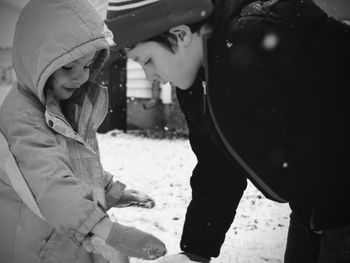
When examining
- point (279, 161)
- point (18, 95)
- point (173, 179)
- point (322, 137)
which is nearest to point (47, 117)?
point (18, 95)

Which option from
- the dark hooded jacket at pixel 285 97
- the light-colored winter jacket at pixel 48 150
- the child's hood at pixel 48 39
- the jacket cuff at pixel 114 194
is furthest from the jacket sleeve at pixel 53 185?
the dark hooded jacket at pixel 285 97

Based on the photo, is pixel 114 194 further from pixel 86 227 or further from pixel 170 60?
pixel 170 60

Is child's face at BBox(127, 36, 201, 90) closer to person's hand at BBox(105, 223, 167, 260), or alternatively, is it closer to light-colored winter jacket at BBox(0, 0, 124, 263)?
light-colored winter jacket at BBox(0, 0, 124, 263)

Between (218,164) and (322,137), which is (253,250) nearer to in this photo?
(218,164)

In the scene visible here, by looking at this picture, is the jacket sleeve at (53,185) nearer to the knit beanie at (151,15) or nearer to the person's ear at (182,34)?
the knit beanie at (151,15)

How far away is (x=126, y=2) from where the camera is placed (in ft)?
3.88

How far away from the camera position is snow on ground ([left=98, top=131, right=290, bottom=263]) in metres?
2.96

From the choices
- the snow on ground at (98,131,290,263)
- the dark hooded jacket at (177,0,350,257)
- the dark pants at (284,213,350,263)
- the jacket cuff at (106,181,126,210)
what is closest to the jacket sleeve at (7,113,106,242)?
the jacket cuff at (106,181,126,210)

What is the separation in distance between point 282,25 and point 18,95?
119 cm

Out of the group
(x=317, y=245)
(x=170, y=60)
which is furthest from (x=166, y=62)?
(x=317, y=245)

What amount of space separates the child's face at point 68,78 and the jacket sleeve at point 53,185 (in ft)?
1.00

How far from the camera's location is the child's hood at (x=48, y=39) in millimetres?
1498

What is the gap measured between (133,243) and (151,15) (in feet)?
2.86

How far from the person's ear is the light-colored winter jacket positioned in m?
0.53
